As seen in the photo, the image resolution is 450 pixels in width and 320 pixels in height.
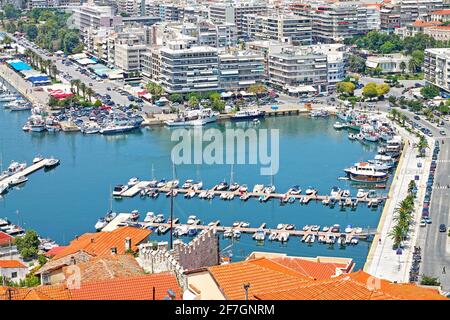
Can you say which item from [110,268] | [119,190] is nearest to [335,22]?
[119,190]

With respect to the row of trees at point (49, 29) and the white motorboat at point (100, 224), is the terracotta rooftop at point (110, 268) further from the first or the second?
the row of trees at point (49, 29)

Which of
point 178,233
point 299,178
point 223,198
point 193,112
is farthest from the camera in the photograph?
point 193,112

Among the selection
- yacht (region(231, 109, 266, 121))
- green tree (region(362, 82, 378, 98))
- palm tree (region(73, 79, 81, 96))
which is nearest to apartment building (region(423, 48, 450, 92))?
green tree (region(362, 82, 378, 98))

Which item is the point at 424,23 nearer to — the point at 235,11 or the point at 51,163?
the point at 235,11

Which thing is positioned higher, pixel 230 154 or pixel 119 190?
pixel 230 154

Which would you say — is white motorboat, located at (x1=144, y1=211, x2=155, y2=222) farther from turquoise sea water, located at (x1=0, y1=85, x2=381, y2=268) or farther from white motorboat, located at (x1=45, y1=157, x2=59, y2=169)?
white motorboat, located at (x1=45, y1=157, x2=59, y2=169)
